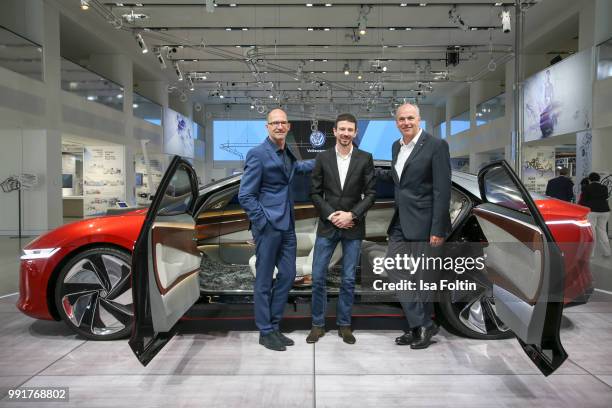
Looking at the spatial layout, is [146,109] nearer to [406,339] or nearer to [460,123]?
[460,123]

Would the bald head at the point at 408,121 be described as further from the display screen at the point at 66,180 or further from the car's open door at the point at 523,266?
the display screen at the point at 66,180

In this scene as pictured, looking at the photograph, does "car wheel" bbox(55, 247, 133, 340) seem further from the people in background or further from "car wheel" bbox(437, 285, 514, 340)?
the people in background

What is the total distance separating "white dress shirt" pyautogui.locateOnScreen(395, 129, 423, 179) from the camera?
8.93 ft

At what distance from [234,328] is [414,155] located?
1622 mm

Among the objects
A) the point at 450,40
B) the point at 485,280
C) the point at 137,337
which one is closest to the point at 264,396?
the point at 137,337

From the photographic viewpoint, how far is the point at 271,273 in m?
2.75

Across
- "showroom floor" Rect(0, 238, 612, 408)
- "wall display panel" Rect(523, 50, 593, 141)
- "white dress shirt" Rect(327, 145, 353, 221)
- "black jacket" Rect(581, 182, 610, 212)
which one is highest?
"wall display panel" Rect(523, 50, 593, 141)

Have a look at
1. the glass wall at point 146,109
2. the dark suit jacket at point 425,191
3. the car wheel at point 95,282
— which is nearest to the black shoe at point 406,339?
the dark suit jacket at point 425,191

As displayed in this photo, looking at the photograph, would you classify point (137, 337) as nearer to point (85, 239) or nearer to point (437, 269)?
point (85, 239)

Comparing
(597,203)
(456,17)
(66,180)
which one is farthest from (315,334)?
(66,180)

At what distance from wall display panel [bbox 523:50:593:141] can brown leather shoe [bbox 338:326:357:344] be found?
28.4 ft

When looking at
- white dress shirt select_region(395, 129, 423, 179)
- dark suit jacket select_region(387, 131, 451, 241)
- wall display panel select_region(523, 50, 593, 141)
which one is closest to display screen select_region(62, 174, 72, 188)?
wall display panel select_region(523, 50, 593, 141)

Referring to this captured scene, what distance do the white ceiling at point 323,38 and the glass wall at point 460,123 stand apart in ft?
6.51

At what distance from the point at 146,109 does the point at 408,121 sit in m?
14.3
